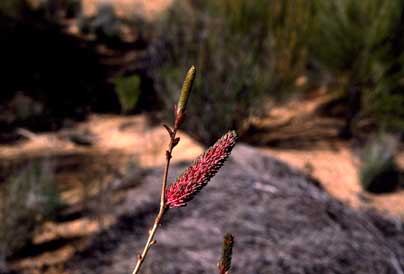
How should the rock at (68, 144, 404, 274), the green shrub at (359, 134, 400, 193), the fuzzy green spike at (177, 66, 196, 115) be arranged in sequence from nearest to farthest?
the fuzzy green spike at (177, 66, 196, 115)
the rock at (68, 144, 404, 274)
the green shrub at (359, 134, 400, 193)

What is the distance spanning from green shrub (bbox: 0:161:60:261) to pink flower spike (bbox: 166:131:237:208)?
294 cm

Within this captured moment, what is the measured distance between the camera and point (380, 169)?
4.94 meters

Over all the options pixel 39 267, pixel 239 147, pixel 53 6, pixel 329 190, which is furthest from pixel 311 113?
pixel 53 6

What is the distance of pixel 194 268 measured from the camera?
2.44 m

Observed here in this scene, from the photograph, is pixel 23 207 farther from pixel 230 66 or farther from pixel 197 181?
pixel 197 181

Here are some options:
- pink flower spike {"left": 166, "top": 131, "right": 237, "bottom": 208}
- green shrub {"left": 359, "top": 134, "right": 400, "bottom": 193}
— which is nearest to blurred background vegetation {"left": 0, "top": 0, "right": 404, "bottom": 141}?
green shrub {"left": 359, "top": 134, "right": 400, "bottom": 193}

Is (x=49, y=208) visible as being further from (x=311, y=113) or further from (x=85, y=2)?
(x=85, y=2)

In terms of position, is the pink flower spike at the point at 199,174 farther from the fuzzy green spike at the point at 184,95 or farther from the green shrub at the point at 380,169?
the green shrub at the point at 380,169

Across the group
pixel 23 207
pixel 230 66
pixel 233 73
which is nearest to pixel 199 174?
pixel 23 207

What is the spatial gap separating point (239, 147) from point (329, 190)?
1243 millimetres

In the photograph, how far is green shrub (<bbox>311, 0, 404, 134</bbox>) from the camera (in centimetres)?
580

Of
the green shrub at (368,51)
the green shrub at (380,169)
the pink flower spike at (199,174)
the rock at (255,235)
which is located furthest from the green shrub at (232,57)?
the pink flower spike at (199,174)

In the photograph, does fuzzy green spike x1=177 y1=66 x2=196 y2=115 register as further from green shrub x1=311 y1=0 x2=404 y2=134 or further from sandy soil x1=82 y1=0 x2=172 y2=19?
sandy soil x1=82 y1=0 x2=172 y2=19

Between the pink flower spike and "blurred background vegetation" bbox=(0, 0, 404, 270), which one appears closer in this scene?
the pink flower spike
